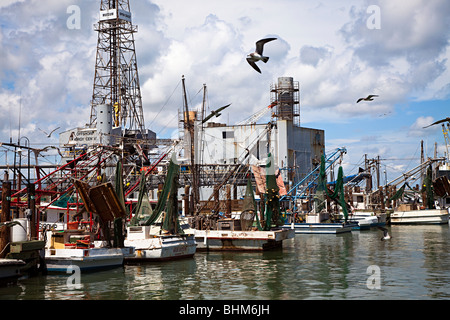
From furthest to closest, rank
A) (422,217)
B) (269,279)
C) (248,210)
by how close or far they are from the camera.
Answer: (422,217), (248,210), (269,279)

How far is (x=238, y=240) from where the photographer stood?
40906 millimetres

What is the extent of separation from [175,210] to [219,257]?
16.4 ft

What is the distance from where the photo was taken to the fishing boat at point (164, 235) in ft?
115

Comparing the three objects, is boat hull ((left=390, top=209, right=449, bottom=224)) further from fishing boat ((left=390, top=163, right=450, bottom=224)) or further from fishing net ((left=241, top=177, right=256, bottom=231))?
fishing net ((left=241, top=177, right=256, bottom=231))

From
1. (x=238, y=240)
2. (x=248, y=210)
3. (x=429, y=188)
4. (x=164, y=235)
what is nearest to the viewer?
(x=164, y=235)

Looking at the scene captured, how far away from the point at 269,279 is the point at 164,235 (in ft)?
35.8

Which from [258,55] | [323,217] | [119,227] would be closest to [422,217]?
[323,217]

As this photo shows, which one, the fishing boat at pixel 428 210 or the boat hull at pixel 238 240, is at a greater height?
the fishing boat at pixel 428 210

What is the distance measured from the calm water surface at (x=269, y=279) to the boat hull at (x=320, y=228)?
18.4 metres

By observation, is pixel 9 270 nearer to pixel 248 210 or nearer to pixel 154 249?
pixel 154 249

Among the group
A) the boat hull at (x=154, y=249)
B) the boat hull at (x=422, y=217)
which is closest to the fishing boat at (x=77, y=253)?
the boat hull at (x=154, y=249)

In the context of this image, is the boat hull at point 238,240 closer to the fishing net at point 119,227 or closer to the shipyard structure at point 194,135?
the fishing net at point 119,227

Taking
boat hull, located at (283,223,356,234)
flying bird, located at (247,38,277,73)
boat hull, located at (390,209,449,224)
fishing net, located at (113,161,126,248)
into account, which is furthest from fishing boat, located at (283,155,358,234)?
flying bird, located at (247,38,277,73)
